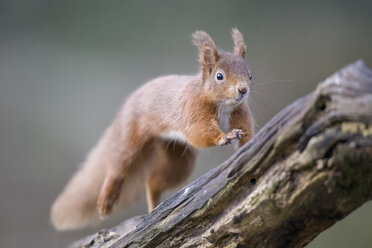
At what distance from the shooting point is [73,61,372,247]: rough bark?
1.53 metres

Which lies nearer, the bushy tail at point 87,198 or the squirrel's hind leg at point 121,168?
the squirrel's hind leg at point 121,168

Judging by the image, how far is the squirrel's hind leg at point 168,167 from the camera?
3.56 metres

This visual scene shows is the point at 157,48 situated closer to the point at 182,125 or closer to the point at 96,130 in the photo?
the point at 96,130

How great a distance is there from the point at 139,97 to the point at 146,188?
756 millimetres

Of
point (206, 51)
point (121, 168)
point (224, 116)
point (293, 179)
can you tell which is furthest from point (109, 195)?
point (293, 179)

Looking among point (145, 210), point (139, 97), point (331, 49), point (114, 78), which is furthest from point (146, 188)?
point (331, 49)

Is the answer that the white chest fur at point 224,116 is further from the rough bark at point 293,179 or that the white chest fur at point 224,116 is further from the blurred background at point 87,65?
the blurred background at point 87,65

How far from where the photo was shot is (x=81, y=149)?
18.8 feet

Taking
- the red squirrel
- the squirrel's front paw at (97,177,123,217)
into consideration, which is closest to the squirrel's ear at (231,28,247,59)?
the red squirrel

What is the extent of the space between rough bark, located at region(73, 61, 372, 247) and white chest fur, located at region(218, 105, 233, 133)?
0.78 m

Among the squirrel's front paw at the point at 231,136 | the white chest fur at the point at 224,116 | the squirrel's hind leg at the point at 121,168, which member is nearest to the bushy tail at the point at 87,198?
the squirrel's hind leg at the point at 121,168

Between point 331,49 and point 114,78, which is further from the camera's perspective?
point 114,78

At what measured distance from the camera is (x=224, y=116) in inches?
113

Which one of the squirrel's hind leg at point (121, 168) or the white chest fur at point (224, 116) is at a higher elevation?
the squirrel's hind leg at point (121, 168)
